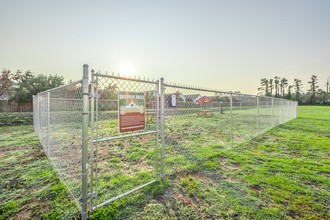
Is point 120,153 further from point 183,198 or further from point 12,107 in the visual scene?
point 12,107

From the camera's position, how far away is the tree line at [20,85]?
19438mm

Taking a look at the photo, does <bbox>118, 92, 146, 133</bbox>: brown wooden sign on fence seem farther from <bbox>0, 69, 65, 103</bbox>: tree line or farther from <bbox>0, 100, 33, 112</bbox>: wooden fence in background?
<bbox>0, 69, 65, 103</bbox>: tree line

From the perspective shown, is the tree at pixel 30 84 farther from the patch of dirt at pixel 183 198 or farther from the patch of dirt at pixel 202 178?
the patch of dirt at pixel 183 198

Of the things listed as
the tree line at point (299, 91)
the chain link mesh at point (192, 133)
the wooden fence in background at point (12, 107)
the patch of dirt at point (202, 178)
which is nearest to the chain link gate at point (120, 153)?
the chain link mesh at point (192, 133)

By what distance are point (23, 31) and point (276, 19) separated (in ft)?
41.2

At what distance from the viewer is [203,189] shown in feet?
8.86

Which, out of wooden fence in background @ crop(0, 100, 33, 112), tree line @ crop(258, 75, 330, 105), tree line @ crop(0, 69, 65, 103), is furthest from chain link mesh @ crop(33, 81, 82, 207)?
tree line @ crop(258, 75, 330, 105)

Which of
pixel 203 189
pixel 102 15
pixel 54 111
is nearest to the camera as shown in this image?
pixel 203 189

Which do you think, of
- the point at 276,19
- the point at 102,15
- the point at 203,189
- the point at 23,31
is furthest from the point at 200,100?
the point at 23,31

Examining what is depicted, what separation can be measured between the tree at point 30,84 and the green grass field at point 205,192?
21919 millimetres

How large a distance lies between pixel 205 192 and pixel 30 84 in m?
27.9

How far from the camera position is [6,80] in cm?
1934

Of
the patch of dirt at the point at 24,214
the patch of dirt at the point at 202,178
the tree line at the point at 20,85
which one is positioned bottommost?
the patch of dirt at the point at 202,178

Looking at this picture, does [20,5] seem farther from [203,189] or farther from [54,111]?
[203,189]
